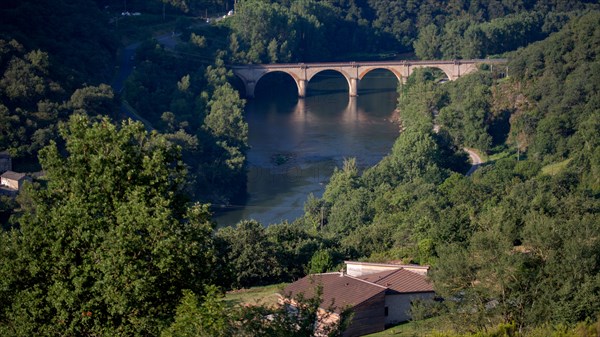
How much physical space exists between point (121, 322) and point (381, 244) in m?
16.7

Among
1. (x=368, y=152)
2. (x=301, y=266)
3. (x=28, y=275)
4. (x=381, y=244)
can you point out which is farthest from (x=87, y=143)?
(x=368, y=152)

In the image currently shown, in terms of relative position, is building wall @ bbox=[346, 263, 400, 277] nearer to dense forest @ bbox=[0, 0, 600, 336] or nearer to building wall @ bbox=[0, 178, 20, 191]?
dense forest @ bbox=[0, 0, 600, 336]

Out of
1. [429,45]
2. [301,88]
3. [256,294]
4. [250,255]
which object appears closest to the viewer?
[256,294]

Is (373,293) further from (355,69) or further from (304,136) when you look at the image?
(355,69)

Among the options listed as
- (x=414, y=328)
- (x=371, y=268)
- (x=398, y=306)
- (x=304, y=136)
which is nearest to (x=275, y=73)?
(x=304, y=136)

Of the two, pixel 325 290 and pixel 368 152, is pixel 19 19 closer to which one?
pixel 368 152

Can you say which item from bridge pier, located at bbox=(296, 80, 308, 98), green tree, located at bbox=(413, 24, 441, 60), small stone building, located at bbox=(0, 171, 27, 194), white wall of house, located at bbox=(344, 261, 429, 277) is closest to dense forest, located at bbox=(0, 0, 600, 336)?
green tree, located at bbox=(413, 24, 441, 60)

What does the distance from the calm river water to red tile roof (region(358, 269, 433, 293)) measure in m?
18.3

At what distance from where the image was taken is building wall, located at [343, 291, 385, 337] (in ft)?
72.5

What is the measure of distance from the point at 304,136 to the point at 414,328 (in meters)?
38.9

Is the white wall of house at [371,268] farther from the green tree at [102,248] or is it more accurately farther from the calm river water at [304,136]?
the calm river water at [304,136]

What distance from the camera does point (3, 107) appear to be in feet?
153

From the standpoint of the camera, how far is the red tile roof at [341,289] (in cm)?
2202

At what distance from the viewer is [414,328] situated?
21.6 meters
